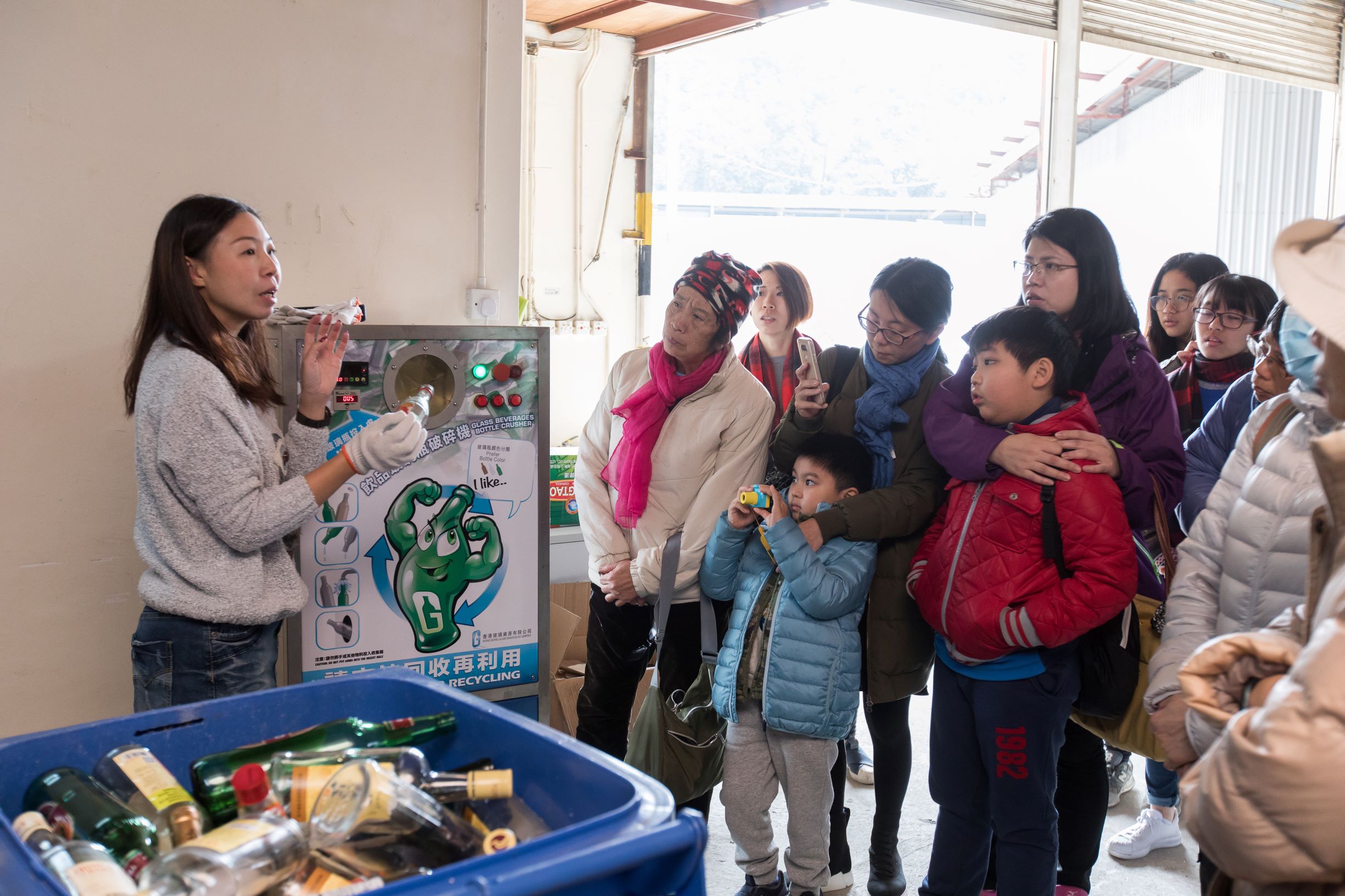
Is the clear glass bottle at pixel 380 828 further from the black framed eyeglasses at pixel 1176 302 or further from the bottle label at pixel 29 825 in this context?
the black framed eyeglasses at pixel 1176 302

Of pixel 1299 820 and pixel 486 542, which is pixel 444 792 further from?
pixel 486 542

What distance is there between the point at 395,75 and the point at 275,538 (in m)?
1.57

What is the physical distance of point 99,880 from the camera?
88 cm

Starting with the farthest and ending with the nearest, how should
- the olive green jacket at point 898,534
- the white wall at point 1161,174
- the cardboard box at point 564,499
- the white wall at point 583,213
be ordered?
the white wall at point 1161,174, the white wall at point 583,213, the cardboard box at point 564,499, the olive green jacket at point 898,534

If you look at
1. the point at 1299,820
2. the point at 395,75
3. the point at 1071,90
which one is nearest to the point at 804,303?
the point at 395,75

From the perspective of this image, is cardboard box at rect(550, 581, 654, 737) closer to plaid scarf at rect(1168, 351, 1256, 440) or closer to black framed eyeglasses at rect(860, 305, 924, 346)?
black framed eyeglasses at rect(860, 305, 924, 346)

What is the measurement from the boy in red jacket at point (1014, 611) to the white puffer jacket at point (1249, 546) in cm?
20

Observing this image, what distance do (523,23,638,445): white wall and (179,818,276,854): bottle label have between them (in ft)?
13.0

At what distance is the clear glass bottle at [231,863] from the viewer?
35.5 inches

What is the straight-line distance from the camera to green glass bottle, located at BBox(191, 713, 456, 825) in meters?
1.09

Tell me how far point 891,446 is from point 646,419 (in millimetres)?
599

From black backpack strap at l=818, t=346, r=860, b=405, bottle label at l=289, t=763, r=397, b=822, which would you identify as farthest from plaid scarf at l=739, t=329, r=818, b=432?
bottle label at l=289, t=763, r=397, b=822

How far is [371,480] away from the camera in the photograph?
2367 millimetres

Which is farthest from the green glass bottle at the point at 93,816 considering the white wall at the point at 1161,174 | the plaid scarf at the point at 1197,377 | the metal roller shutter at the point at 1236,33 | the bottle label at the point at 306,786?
the white wall at the point at 1161,174
